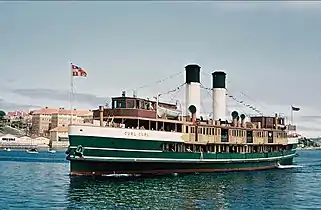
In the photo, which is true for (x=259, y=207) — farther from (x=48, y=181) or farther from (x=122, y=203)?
(x=48, y=181)

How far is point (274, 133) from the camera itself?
73938 mm

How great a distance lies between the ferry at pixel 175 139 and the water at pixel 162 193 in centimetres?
181

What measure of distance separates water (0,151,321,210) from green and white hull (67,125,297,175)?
1380mm

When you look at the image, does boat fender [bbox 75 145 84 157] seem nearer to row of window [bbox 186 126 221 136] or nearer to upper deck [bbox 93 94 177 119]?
upper deck [bbox 93 94 177 119]

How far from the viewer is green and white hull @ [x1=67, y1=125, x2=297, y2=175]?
1815 inches

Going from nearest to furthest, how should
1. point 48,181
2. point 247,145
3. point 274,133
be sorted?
1. point 48,181
2. point 247,145
3. point 274,133

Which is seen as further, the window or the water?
the window

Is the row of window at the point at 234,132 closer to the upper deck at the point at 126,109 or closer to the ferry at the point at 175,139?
the ferry at the point at 175,139

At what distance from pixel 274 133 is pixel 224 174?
17.3 m

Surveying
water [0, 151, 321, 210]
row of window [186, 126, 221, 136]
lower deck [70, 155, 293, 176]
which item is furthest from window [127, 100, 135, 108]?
row of window [186, 126, 221, 136]

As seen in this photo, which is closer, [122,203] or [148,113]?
[122,203]

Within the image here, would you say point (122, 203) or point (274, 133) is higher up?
point (274, 133)

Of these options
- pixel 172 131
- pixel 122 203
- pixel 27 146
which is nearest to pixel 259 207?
pixel 122 203

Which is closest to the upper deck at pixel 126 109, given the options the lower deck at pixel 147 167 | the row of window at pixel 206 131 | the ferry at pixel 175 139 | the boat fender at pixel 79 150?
the ferry at pixel 175 139
